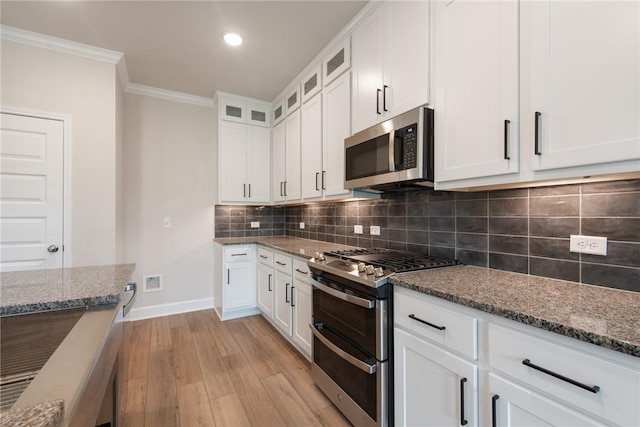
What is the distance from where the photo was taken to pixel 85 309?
0.99 m

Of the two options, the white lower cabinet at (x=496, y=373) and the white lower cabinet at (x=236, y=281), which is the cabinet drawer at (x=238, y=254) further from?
the white lower cabinet at (x=496, y=373)

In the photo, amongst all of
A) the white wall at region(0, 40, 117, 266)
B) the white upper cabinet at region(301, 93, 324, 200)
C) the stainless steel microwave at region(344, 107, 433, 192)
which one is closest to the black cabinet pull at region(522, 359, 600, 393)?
the stainless steel microwave at region(344, 107, 433, 192)

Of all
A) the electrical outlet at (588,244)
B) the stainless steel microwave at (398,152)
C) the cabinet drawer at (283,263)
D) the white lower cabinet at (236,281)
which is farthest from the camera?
the white lower cabinet at (236,281)

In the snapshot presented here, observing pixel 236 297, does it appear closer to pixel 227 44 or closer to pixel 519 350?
pixel 227 44

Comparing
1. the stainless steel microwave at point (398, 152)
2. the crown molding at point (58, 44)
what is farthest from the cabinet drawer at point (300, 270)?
the crown molding at point (58, 44)

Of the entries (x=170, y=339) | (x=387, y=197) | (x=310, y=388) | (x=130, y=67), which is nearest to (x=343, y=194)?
(x=387, y=197)

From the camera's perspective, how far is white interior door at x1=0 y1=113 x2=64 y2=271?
226 cm

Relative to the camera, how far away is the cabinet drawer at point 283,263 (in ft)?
8.24

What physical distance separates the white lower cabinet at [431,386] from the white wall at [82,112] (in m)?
2.62

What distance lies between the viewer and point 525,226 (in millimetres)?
1418

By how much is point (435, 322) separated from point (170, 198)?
332 cm

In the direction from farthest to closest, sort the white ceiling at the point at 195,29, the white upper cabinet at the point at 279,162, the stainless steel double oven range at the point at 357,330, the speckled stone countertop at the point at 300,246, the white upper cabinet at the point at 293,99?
1. the white upper cabinet at the point at 279,162
2. the white upper cabinet at the point at 293,99
3. the speckled stone countertop at the point at 300,246
4. the white ceiling at the point at 195,29
5. the stainless steel double oven range at the point at 357,330

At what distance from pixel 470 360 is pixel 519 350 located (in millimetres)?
199

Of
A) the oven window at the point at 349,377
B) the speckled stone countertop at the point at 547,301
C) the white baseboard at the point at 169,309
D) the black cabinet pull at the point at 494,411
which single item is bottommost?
the white baseboard at the point at 169,309
